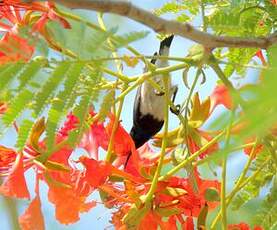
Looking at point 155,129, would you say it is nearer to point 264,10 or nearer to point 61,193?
point 61,193

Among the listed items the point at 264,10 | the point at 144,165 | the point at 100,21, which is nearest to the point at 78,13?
the point at 100,21

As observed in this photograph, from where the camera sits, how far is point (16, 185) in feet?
4.01

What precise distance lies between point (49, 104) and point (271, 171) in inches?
20.4

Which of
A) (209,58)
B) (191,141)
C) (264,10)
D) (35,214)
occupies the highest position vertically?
(264,10)

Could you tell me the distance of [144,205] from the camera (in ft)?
3.89

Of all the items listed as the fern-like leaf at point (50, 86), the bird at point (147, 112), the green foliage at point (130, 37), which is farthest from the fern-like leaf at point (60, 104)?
the bird at point (147, 112)

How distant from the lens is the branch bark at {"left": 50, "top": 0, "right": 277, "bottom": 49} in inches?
23.8

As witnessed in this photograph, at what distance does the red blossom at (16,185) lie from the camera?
1215 mm

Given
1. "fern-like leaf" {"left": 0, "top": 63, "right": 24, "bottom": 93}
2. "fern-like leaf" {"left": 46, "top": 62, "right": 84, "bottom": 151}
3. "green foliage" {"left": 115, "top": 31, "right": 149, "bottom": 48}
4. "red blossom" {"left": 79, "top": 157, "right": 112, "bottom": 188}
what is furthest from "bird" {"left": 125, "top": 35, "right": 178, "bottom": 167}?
"green foliage" {"left": 115, "top": 31, "right": 149, "bottom": 48}

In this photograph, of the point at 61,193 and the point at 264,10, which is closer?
the point at 264,10

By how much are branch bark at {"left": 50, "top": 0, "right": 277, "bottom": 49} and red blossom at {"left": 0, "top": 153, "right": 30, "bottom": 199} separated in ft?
1.80

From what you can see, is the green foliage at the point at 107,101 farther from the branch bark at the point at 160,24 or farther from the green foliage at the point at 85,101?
the branch bark at the point at 160,24

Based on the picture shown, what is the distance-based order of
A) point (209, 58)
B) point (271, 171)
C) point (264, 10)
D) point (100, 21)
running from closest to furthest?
point (209, 58) < point (100, 21) < point (264, 10) < point (271, 171)

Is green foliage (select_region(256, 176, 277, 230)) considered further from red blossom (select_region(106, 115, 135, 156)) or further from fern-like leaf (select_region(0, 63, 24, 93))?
fern-like leaf (select_region(0, 63, 24, 93))
